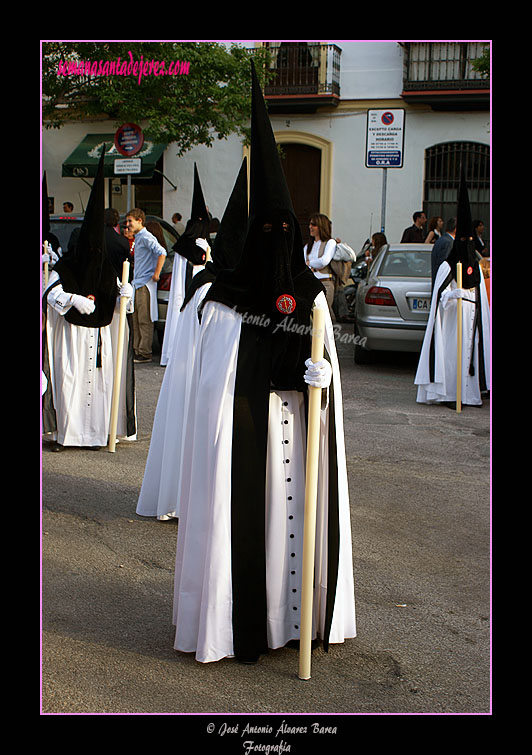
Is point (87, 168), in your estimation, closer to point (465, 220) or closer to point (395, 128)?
point (395, 128)

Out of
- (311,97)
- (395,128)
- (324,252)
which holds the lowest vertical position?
(324,252)

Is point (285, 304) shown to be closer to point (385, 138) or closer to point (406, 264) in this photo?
point (406, 264)

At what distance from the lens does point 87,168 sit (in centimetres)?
2736

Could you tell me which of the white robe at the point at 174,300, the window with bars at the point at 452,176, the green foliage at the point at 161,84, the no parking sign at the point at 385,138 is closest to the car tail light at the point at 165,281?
the white robe at the point at 174,300

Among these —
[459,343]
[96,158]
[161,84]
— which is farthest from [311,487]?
[96,158]

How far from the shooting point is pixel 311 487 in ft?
11.8

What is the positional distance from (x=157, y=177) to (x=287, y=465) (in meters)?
25.8

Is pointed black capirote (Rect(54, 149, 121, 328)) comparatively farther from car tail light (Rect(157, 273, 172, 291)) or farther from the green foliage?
the green foliage

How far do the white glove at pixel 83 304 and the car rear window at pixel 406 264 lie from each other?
5.88 m

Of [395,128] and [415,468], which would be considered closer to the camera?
[415,468]

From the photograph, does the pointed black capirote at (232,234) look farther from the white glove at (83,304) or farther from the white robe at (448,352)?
the white robe at (448,352)

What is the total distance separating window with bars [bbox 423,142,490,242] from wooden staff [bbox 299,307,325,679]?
22.7 m

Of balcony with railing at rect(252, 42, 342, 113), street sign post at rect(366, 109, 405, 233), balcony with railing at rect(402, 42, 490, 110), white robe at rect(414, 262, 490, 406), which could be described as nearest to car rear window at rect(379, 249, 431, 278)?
street sign post at rect(366, 109, 405, 233)

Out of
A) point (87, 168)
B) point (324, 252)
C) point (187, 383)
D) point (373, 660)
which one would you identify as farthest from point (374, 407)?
point (87, 168)
